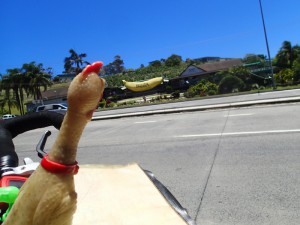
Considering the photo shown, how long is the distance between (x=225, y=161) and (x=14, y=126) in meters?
4.69

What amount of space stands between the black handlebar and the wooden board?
0.33 metres

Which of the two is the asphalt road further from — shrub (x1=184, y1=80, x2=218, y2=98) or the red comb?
shrub (x1=184, y1=80, x2=218, y2=98)

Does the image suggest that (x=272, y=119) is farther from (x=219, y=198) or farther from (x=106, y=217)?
(x=106, y=217)

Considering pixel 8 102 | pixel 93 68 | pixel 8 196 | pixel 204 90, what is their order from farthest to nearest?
pixel 8 102
pixel 204 90
pixel 8 196
pixel 93 68

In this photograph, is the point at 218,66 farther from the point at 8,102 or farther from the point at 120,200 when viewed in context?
the point at 120,200

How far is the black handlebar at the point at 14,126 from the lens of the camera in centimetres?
141

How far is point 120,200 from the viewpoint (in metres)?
1.41

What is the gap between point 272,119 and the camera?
9445 mm

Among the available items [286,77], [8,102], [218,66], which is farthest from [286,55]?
[8,102]

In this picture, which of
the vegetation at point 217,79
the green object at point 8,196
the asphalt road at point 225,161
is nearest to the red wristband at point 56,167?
the green object at point 8,196

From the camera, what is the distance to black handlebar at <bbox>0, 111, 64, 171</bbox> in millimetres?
1406

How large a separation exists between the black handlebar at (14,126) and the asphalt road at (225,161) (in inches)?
99.8

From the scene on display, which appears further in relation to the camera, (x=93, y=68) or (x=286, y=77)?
(x=286, y=77)

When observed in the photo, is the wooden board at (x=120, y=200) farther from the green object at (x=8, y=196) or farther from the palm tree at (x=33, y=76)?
the palm tree at (x=33, y=76)
